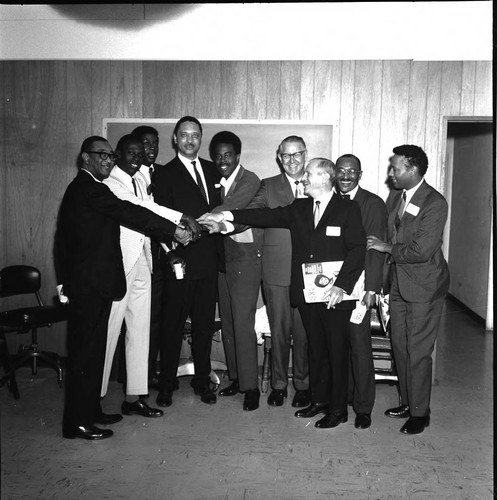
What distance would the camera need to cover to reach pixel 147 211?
3.55 meters

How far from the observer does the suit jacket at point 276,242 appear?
4.14 meters

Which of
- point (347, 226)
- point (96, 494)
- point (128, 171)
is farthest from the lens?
point (128, 171)

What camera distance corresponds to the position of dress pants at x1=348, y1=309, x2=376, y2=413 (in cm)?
384

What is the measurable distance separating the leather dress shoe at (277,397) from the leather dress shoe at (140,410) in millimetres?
759

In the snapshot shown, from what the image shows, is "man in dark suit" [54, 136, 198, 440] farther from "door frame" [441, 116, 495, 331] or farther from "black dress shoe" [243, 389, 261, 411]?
"door frame" [441, 116, 495, 331]

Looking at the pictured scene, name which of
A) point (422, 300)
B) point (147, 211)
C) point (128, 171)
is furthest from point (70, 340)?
point (422, 300)

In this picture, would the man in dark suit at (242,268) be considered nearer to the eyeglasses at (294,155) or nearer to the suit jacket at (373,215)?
the eyeglasses at (294,155)

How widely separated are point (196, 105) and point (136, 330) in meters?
2.02

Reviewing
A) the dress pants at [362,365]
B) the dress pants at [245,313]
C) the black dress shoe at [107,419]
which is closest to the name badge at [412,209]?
the dress pants at [362,365]

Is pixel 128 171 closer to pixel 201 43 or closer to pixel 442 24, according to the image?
pixel 201 43

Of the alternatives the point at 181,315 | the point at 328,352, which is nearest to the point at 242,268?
the point at 181,315

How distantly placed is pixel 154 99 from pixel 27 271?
1.72 m

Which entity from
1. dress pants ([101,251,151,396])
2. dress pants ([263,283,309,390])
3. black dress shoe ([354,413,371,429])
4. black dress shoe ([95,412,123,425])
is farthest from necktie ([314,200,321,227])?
black dress shoe ([95,412,123,425])

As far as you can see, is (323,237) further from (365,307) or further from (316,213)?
(365,307)
